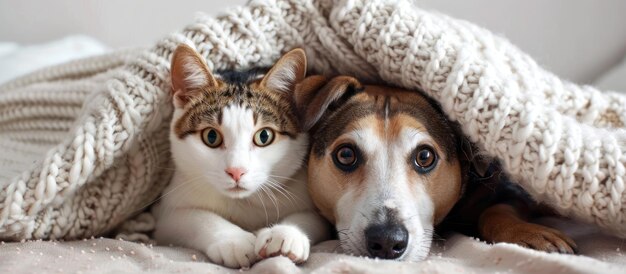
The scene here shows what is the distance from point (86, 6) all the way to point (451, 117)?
182cm

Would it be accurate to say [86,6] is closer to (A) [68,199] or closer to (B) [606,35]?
(A) [68,199]

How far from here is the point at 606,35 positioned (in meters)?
2.31

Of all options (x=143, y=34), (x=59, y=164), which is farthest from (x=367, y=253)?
(x=143, y=34)

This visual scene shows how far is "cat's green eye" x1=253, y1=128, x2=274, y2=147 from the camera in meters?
1.38

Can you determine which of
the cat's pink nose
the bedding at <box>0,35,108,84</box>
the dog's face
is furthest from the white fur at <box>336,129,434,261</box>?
the bedding at <box>0,35,108,84</box>

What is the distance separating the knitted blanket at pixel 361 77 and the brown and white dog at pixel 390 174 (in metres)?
0.08

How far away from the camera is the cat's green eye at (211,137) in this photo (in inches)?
54.3

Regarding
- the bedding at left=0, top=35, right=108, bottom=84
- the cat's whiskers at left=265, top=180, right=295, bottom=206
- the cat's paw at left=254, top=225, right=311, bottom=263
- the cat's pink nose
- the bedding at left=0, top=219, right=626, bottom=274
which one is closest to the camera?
the bedding at left=0, top=219, right=626, bottom=274

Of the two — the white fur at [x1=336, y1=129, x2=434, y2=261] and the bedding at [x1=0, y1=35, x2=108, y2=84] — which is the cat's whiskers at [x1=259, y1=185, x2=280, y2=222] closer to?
the white fur at [x1=336, y1=129, x2=434, y2=261]

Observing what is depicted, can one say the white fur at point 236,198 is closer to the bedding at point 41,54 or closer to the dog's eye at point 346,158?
the dog's eye at point 346,158

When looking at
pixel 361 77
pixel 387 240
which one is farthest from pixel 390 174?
pixel 361 77

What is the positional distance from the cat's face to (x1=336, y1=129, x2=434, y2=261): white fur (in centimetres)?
15

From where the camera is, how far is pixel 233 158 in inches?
51.8

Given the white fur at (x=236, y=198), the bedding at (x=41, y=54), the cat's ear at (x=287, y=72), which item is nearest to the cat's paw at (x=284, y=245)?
the white fur at (x=236, y=198)
